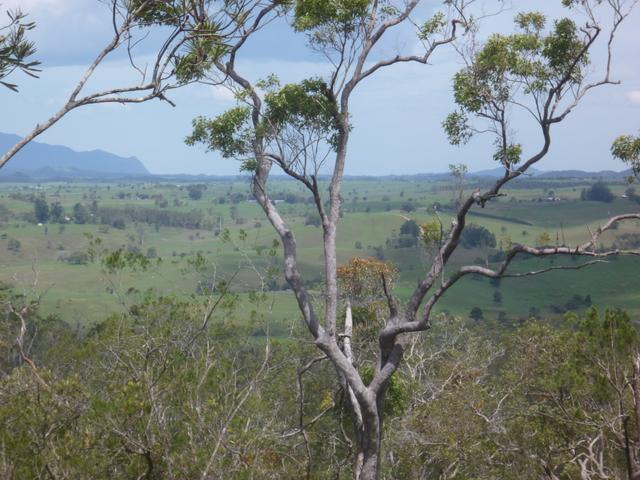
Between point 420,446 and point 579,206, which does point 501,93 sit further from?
point 579,206

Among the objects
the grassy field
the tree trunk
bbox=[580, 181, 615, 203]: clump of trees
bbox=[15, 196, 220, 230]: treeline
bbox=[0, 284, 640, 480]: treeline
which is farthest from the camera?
bbox=[15, 196, 220, 230]: treeline

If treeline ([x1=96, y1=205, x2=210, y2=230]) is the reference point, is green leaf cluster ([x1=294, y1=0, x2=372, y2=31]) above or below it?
above

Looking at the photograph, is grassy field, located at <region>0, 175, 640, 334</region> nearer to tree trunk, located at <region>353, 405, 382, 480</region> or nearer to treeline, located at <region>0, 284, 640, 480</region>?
treeline, located at <region>0, 284, 640, 480</region>

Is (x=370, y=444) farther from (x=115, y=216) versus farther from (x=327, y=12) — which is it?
(x=115, y=216)

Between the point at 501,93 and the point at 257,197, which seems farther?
the point at 257,197

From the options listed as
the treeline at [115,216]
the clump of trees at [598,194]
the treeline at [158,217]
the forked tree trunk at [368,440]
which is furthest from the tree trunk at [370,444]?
the treeline at [158,217]

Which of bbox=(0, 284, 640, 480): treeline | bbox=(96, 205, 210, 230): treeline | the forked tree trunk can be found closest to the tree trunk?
the forked tree trunk

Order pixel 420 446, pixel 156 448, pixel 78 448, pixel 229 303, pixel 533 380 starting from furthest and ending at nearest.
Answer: pixel 533 380 → pixel 420 446 → pixel 229 303 → pixel 156 448 → pixel 78 448

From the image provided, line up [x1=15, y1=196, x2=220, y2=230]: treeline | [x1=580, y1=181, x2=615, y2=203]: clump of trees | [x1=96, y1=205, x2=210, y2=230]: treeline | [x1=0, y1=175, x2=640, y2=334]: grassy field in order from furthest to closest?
1. [x1=96, y1=205, x2=210, y2=230]: treeline
2. [x1=15, y1=196, x2=220, y2=230]: treeline
3. [x1=580, y1=181, x2=615, y2=203]: clump of trees
4. [x1=0, y1=175, x2=640, y2=334]: grassy field

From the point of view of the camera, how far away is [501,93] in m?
9.45

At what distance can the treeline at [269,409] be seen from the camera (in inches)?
289

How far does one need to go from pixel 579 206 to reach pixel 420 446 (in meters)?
127

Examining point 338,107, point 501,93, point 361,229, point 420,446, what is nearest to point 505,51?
point 501,93

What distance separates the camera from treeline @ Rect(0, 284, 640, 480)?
7.34m
